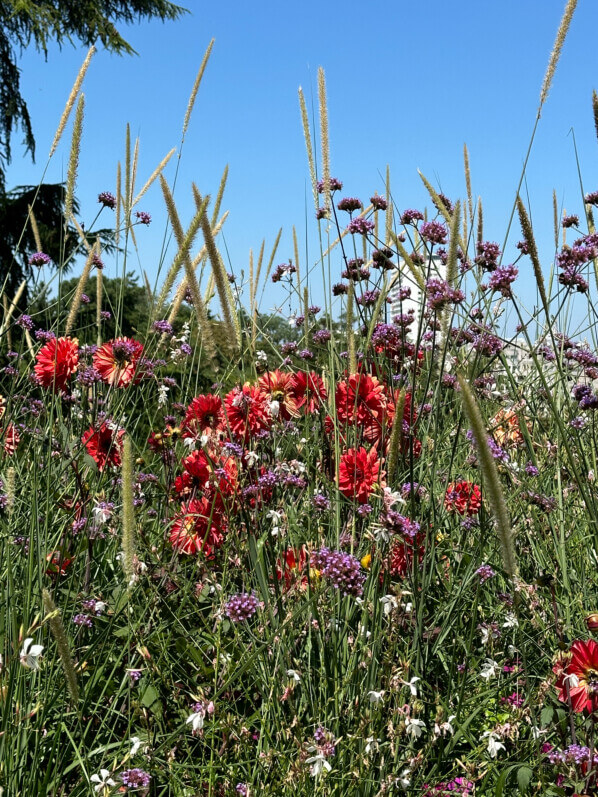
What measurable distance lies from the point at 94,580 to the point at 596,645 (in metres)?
1.31

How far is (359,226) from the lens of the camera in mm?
2162

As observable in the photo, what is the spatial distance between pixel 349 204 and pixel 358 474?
99cm

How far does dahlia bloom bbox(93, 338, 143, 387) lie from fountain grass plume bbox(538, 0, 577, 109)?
1.15 meters

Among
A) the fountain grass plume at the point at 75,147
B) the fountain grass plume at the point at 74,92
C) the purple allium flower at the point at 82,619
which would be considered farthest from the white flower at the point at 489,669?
the fountain grass plume at the point at 74,92

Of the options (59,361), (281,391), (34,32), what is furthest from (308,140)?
(34,32)

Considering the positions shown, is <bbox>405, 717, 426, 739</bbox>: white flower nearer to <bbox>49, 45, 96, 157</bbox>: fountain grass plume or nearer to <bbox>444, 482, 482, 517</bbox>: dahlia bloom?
<bbox>444, 482, 482, 517</bbox>: dahlia bloom

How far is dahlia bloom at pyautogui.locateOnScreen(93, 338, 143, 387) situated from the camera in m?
1.96

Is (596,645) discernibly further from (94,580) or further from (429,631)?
(94,580)

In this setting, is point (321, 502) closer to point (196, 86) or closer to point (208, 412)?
point (208, 412)

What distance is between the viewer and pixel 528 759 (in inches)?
58.8

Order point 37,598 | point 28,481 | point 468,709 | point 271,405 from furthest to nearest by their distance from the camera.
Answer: point 28,481, point 271,405, point 468,709, point 37,598

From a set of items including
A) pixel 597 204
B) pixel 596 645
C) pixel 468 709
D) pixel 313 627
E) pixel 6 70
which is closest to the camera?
pixel 596 645

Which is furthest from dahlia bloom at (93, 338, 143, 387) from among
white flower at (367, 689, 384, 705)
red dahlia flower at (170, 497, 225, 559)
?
white flower at (367, 689, 384, 705)

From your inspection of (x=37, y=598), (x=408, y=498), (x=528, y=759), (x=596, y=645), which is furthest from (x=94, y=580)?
(x=596, y=645)
